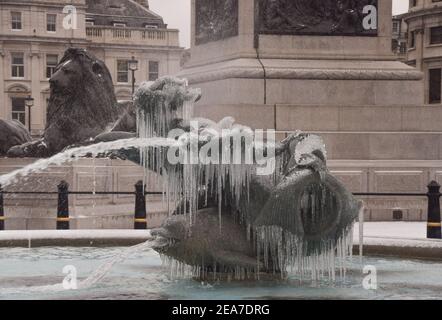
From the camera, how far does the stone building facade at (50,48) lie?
96.9m

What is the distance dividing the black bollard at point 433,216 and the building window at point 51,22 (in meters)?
83.7

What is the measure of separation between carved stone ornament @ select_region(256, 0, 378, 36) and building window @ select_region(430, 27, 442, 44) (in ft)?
233

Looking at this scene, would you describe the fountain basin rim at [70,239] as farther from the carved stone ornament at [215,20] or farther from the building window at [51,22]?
the building window at [51,22]

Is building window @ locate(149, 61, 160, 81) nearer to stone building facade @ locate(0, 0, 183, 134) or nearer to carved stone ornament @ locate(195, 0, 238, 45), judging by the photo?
stone building facade @ locate(0, 0, 183, 134)

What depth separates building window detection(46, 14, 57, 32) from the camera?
9794cm

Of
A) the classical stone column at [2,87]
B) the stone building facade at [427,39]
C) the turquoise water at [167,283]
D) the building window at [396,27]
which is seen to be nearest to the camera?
the turquoise water at [167,283]

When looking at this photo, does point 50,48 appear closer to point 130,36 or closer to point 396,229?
point 130,36

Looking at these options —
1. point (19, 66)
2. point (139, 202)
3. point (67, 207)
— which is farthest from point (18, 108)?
point (139, 202)

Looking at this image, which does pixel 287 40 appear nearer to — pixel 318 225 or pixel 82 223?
pixel 82 223

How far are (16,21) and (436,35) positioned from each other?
38660 mm

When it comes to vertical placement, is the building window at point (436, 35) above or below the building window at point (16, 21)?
below

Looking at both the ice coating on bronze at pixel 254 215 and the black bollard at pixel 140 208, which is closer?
the ice coating on bronze at pixel 254 215

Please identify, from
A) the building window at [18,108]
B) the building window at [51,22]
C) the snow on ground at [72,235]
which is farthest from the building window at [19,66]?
the snow on ground at [72,235]

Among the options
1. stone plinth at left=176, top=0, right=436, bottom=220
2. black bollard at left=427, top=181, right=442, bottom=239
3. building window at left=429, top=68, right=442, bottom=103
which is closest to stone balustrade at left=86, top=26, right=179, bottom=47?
building window at left=429, top=68, right=442, bottom=103
